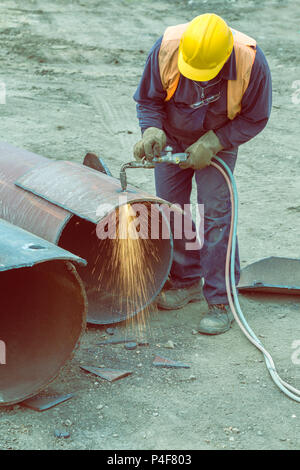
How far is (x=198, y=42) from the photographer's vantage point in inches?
137

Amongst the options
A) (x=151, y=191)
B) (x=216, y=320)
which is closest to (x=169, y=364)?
(x=216, y=320)

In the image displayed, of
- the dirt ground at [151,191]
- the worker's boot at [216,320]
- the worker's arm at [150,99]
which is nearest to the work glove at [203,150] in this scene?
the worker's arm at [150,99]

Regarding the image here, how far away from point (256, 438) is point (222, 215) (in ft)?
4.77

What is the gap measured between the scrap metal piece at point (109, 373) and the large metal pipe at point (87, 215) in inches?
20.1

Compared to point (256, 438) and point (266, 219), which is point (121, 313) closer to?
point (256, 438)

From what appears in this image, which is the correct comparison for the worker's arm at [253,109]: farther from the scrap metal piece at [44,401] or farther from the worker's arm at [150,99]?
the scrap metal piece at [44,401]

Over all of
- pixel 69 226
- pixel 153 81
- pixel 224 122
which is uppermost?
pixel 153 81

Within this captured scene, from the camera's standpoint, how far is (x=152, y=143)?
3771 mm

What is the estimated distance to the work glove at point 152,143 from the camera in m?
3.76

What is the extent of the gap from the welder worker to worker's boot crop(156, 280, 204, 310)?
23 centimetres

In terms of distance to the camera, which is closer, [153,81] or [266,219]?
[153,81]

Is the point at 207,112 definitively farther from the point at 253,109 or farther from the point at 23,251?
the point at 23,251
